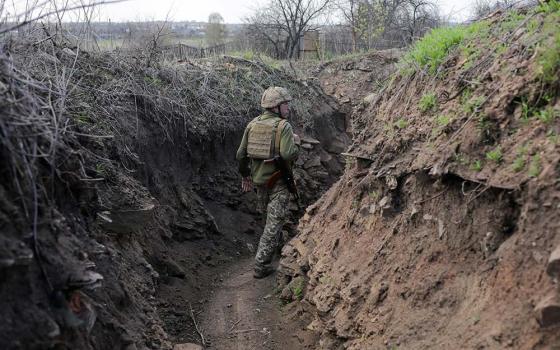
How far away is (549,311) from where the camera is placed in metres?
3.02

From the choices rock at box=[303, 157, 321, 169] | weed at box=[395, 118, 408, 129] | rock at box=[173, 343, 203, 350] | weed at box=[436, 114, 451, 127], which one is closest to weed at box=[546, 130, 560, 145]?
weed at box=[436, 114, 451, 127]

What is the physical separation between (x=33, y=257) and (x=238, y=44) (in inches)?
928

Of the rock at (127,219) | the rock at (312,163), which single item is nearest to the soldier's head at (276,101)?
the rock at (127,219)

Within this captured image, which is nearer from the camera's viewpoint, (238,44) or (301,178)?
(301,178)

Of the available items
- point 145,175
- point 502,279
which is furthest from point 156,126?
point 502,279

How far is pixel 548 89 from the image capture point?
157 inches

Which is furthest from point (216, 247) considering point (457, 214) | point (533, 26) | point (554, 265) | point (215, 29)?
point (215, 29)

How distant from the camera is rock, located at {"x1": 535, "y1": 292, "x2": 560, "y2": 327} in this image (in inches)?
118

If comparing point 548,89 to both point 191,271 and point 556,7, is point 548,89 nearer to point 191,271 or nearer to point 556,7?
point 556,7

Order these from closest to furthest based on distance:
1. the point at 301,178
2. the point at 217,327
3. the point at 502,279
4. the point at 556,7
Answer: the point at 502,279
the point at 556,7
the point at 217,327
the point at 301,178

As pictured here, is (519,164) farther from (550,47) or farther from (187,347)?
(187,347)

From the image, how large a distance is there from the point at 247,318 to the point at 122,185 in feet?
6.59

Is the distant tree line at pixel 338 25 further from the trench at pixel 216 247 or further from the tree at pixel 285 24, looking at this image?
the trench at pixel 216 247

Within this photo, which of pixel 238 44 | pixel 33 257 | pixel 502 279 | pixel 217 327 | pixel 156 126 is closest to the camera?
pixel 33 257
